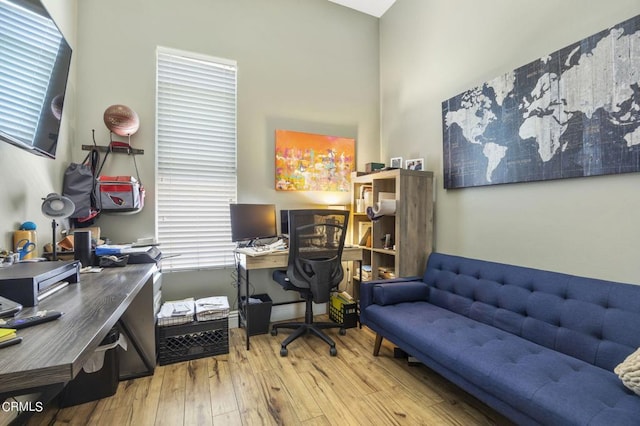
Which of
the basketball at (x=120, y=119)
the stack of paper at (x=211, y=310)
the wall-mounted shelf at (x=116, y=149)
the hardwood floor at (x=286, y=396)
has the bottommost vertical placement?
the hardwood floor at (x=286, y=396)

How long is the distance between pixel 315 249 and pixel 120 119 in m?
1.99

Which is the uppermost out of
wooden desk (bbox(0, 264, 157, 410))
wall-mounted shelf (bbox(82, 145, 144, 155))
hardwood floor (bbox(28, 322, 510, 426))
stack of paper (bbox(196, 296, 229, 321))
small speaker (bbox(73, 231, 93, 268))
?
wall-mounted shelf (bbox(82, 145, 144, 155))

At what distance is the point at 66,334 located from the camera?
810mm

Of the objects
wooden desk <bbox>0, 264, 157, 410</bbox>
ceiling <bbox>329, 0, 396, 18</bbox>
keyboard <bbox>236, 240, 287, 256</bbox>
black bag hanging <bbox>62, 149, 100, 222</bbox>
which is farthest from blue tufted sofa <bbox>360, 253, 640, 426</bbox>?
ceiling <bbox>329, 0, 396, 18</bbox>

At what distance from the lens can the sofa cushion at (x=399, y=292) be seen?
2285 millimetres

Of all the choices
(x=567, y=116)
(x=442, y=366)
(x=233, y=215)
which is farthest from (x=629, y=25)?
(x=233, y=215)

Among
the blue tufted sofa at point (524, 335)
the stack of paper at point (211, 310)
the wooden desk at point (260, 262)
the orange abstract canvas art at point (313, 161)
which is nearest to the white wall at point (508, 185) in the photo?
the blue tufted sofa at point (524, 335)

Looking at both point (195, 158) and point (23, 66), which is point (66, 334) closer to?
point (23, 66)

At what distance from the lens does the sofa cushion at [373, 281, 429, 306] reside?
7.50ft

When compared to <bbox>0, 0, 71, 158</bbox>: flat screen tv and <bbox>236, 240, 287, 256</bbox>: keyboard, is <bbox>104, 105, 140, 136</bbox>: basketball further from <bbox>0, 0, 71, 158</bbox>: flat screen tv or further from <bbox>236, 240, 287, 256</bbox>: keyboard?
<bbox>236, 240, 287, 256</bbox>: keyboard

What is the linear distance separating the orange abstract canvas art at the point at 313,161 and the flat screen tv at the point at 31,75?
1804 mm

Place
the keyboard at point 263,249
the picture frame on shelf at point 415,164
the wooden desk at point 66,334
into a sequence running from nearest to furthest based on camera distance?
the wooden desk at point 66,334 < the keyboard at point 263,249 < the picture frame on shelf at point 415,164

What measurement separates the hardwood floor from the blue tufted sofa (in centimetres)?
26

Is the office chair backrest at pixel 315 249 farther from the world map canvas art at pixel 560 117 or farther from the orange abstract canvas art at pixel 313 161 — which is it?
the world map canvas art at pixel 560 117
